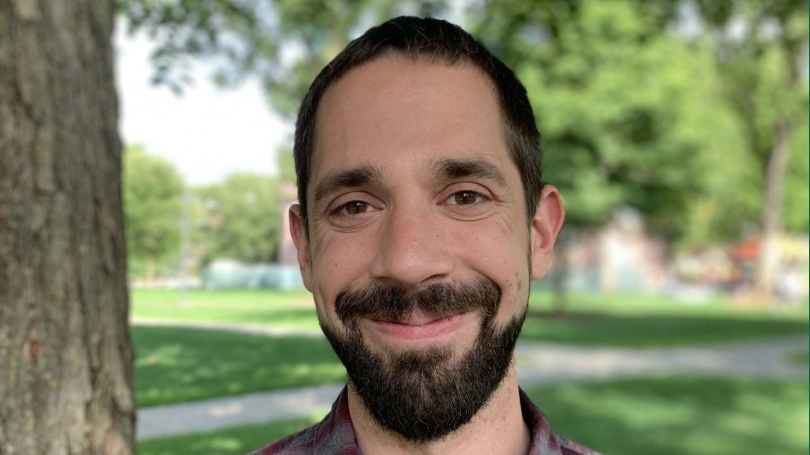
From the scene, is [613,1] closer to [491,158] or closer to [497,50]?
[497,50]

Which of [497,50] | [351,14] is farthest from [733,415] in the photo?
[351,14]

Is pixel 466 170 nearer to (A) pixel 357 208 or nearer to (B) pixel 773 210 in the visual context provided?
(A) pixel 357 208

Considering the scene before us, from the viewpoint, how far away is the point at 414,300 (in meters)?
1.04

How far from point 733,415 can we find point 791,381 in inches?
61.7

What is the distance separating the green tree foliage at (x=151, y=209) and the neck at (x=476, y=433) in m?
1.58

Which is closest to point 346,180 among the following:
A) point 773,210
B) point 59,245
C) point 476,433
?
point 476,433

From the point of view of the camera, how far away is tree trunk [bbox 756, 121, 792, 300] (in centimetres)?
675

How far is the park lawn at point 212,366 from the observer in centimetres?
228

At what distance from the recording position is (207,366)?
2.40 m

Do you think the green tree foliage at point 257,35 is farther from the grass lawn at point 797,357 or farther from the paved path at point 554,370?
the grass lawn at point 797,357

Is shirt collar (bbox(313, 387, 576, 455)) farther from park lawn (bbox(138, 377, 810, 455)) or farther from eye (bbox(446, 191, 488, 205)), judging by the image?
park lawn (bbox(138, 377, 810, 455))

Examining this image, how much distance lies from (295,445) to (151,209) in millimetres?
1551

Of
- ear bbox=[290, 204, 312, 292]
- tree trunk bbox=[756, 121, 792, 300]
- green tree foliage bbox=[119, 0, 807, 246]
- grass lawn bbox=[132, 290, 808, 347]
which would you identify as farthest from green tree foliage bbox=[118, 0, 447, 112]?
tree trunk bbox=[756, 121, 792, 300]

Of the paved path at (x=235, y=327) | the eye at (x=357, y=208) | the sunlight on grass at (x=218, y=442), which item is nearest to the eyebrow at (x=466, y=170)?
the eye at (x=357, y=208)
